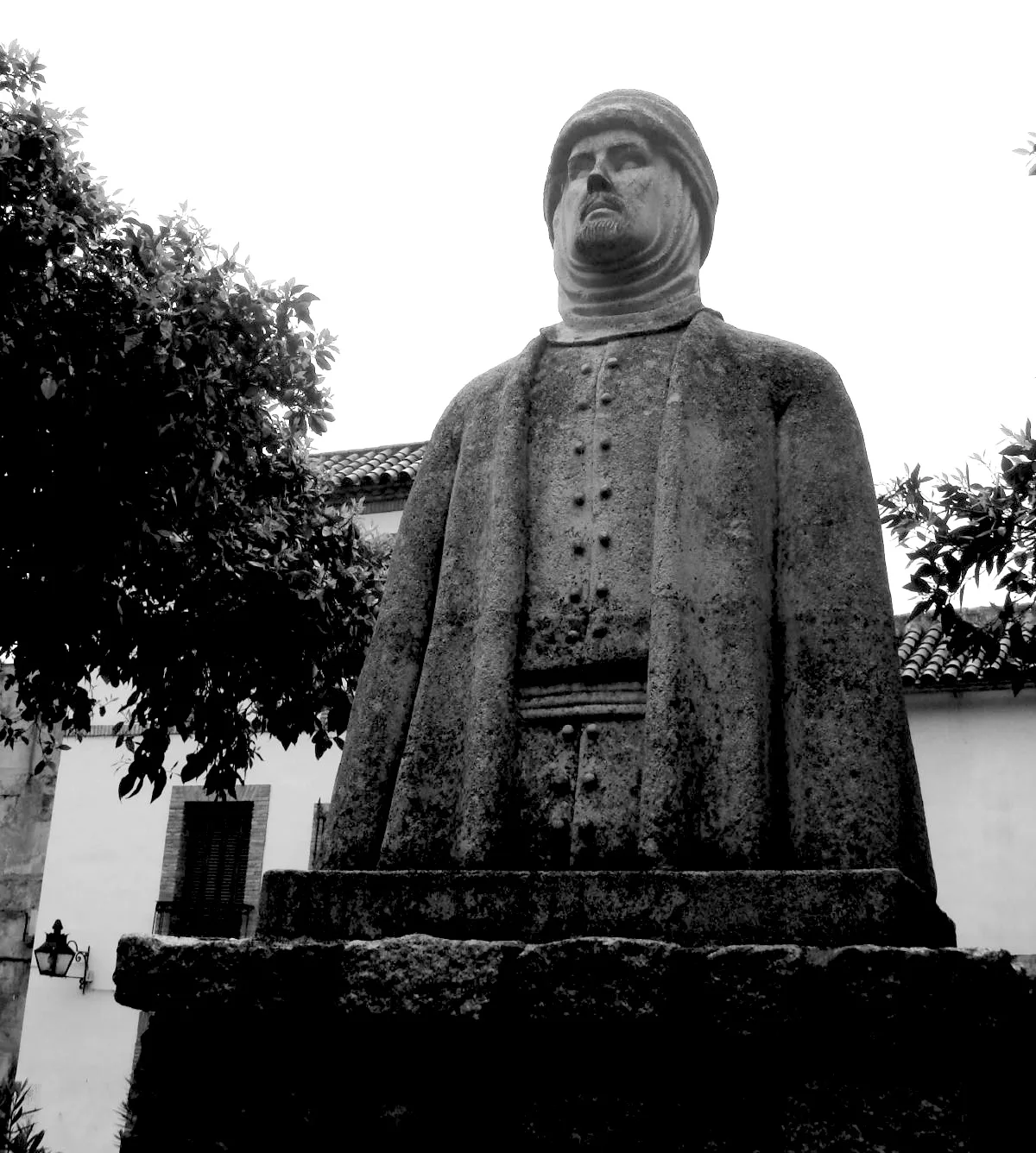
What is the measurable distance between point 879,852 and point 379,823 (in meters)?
1.25

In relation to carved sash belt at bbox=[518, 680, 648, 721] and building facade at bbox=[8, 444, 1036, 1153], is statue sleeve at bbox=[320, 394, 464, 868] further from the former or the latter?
building facade at bbox=[8, 444, 1036, 1153]

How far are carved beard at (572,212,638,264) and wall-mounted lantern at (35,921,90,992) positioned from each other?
15373 millimetres

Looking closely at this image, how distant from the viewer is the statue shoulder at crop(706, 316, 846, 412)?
3.70 meters

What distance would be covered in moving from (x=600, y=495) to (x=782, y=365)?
63 centimetres

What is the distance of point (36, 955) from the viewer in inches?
693

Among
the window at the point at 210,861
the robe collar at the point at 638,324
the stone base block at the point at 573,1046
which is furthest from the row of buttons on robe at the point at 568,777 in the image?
the window at the point at 210,861

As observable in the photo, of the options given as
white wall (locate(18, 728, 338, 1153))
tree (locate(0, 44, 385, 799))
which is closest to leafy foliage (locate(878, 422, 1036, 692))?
tree (locate(0, 44, 385, 799))

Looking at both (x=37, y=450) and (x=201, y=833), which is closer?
(x=37, y=450)

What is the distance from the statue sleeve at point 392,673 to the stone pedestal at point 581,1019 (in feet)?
0.87

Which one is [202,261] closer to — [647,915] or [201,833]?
[647,915]

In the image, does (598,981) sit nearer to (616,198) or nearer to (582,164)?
(616,198)

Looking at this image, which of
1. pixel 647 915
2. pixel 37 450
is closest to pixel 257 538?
pixel 37 450

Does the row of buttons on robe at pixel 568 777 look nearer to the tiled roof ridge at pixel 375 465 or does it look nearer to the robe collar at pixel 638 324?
the robe collar at pixel 638 324

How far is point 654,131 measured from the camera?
4148 mm
